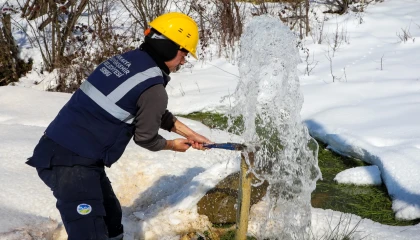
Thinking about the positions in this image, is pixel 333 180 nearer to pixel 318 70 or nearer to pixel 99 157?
pixel 99 157

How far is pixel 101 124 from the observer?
2.60 meters

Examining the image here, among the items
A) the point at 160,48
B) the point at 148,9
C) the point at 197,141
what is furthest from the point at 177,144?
the point at 148,9

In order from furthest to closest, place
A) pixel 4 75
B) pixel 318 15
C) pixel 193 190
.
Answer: pixel 318 15, pixel 4 75, pixel 193 190

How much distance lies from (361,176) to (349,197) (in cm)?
27

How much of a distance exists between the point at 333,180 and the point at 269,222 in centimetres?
101

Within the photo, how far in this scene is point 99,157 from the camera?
2.64 m

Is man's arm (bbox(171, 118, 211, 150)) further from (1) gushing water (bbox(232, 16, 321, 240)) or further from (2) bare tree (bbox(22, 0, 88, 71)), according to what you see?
(2) bare tree (bbox(22, 0, 88, 71))

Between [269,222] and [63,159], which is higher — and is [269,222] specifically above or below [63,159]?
below

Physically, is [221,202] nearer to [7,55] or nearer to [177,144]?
[177,144]

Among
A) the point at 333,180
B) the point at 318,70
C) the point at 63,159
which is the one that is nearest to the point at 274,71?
the point at 318,70

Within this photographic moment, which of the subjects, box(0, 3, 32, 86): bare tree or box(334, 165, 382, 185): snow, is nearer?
box(334, 165, 382, 185): snow

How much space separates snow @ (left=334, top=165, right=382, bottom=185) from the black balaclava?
84.6 inches

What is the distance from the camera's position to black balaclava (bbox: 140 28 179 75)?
2666mm

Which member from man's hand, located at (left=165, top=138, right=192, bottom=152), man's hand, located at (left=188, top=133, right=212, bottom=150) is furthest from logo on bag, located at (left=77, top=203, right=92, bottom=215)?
man's hand, located at (left=188, top=133, right=212, bottom=150)
